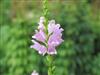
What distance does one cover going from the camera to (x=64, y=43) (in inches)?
312

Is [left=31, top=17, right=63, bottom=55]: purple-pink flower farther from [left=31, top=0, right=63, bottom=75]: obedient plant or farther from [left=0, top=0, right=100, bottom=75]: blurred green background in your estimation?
[left=0, top=0, right=100, bottom=75]: blurred green background

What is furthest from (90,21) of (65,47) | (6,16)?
(6,16)

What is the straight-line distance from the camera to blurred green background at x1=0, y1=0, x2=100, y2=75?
7906mm

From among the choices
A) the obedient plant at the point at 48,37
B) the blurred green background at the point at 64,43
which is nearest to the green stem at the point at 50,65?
the obedient plant at the point at 48,37

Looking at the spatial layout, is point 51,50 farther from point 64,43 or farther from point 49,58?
point 64,43

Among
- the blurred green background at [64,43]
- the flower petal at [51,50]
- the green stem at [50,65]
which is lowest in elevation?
the blurred green background at [64,43]

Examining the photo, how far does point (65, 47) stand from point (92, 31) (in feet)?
2.09

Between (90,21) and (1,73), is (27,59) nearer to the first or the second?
(1,73)

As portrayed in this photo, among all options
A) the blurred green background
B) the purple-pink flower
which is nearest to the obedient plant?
the purple-pink flower

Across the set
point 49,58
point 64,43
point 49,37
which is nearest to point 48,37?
point 49,37

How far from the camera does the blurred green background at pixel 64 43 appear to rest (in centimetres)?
791

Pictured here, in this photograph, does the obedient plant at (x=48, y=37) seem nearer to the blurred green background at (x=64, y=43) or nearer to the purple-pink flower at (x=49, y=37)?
the purple-pink flower at (x=49, y=37)

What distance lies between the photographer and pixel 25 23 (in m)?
8.09

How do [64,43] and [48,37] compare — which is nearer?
[48,37]
